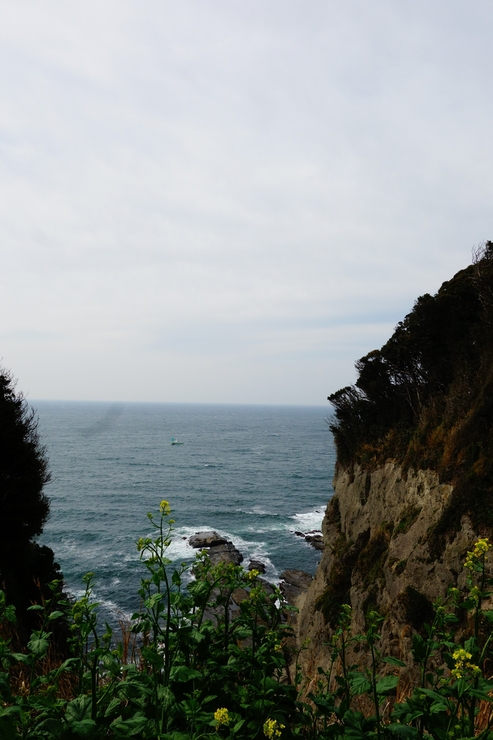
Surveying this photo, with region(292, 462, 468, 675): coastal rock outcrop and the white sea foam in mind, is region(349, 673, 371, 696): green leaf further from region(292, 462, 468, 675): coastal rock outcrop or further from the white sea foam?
the white sea foam

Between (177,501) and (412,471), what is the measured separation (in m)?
52.8

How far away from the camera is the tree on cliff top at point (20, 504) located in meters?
16.9

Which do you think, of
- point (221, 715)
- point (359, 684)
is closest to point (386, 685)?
point (359, 684)

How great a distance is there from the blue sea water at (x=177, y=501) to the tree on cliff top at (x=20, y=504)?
4528mm

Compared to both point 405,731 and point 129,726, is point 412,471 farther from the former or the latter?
point 129,726

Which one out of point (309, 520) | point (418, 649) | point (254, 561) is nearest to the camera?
point (418, 649)

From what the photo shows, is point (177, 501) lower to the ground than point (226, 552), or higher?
lower

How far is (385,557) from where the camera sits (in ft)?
64.1

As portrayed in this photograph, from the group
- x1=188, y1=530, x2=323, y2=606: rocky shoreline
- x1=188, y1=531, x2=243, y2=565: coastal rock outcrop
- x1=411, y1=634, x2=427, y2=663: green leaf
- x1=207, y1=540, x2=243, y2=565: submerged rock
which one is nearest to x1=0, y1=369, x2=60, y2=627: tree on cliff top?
x1=411, y1=634, x2=427, y2=663: green leaf

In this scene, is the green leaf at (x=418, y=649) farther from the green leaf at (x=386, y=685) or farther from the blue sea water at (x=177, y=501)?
the blue sea water at (x=177, y=501)

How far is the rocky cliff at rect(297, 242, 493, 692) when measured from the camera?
15.7 metres

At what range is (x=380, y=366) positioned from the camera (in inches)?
1131

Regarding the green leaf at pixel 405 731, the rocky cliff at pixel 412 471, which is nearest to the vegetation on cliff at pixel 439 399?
the rocky cliff at pixel 412 471

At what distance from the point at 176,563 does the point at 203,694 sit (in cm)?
4235
